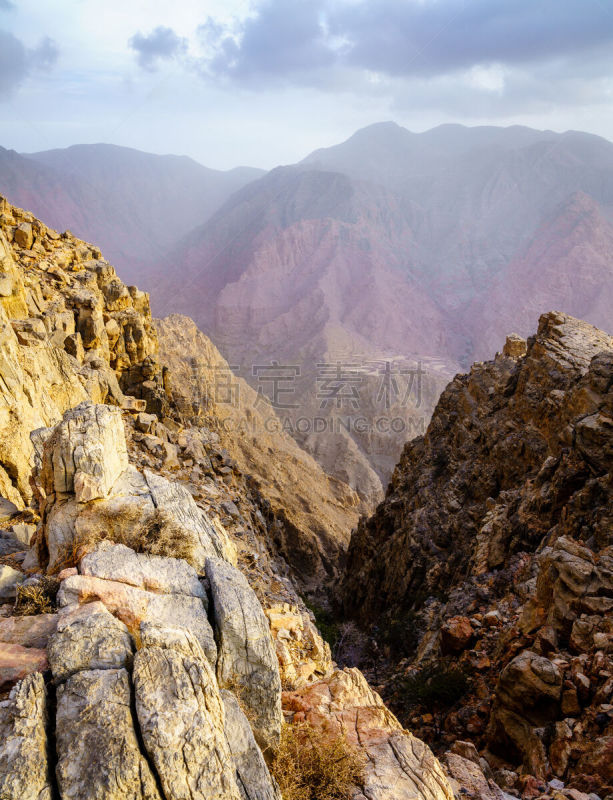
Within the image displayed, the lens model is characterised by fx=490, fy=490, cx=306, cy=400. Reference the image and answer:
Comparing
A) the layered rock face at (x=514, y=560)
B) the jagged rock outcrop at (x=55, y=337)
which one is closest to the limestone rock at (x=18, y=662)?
the layered rock face at (x=514, y=560)

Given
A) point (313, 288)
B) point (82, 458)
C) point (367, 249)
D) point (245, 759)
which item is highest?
point (367, 249)

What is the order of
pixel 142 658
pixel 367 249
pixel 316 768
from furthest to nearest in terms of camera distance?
pixel 367 249, pixel 316 768, pixel 142 658

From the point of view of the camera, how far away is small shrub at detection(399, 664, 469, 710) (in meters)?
8.16

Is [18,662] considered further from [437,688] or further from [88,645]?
[437,688]

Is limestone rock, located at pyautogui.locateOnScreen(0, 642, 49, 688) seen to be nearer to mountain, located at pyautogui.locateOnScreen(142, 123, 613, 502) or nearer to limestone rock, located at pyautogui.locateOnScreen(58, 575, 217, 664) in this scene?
limestone rock, located at pyautogui.locateOnScreen(58, 575, 217, 664)

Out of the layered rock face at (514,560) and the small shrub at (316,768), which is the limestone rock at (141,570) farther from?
the layered rock face at (514,560)

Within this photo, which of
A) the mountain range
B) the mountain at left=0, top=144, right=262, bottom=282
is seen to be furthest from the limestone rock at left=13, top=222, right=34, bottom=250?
the mountain at left=0, top=144, right=262, bottom=282

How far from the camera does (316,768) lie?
4105 mm

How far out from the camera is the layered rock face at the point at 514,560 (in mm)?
6148

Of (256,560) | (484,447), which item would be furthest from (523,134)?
(256,560)

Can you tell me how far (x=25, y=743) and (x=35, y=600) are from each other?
165 cm

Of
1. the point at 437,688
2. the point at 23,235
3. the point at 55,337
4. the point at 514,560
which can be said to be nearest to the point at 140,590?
the point at 437,688

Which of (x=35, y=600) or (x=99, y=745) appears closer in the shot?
(x=99, y=745)

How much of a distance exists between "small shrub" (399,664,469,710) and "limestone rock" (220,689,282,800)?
5661mm
